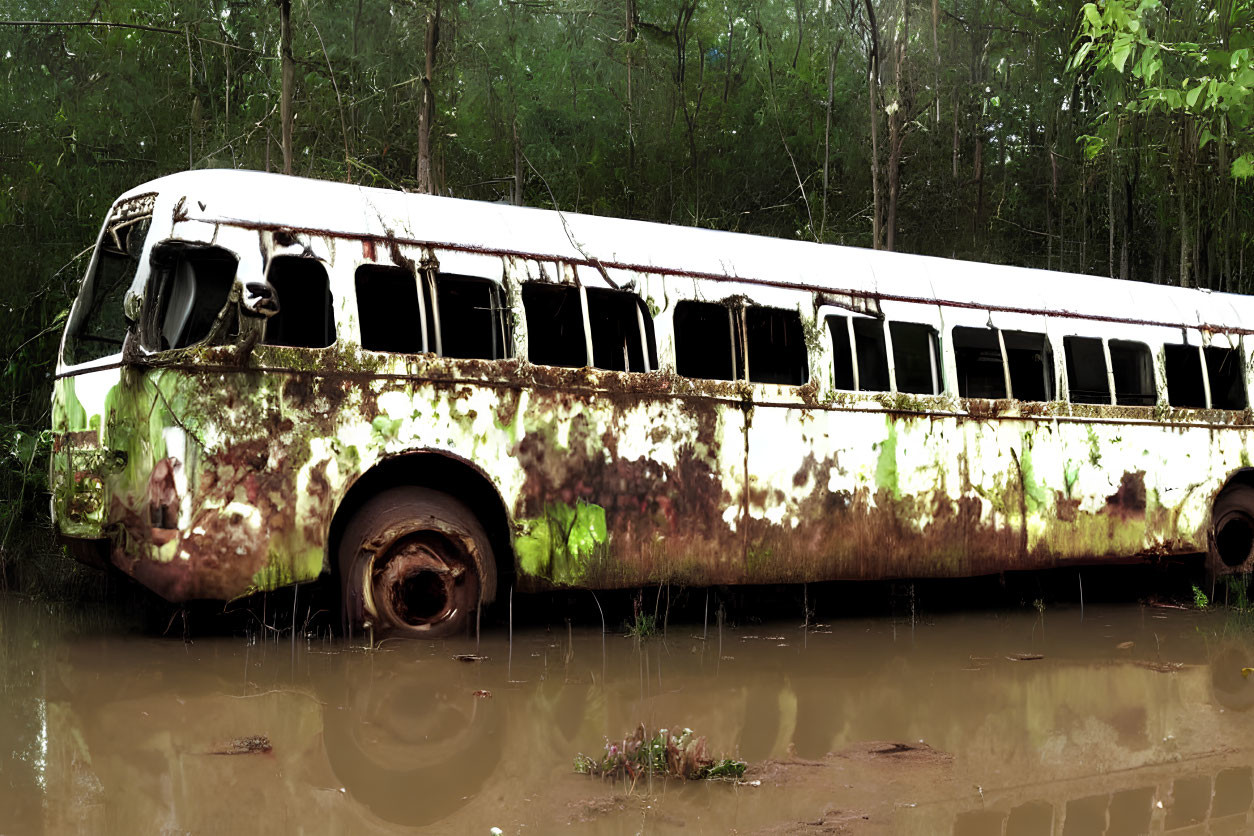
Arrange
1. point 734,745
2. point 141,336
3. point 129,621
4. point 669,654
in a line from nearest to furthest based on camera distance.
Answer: point 734,745
point 141,336
point 669,654
point 129,621

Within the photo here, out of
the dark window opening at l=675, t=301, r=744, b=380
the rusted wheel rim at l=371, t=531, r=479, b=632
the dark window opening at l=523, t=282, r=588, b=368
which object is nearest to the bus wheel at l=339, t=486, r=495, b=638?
the rusted wheel rim at l=371, t=531, r=479, b=632

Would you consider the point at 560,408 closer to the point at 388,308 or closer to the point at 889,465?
the point at 388,308

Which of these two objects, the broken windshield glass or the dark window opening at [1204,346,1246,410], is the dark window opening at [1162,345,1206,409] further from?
the broken windshield glass

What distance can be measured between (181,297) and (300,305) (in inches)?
28.0

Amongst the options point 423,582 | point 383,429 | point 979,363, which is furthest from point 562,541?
point 979,363

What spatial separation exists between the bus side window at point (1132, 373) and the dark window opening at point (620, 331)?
481 cm

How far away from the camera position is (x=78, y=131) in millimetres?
13992

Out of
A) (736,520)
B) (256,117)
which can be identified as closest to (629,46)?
(256,117)

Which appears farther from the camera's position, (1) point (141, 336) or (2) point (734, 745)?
(1) point (141, 336)

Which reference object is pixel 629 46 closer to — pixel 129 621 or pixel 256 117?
pixel 256 117

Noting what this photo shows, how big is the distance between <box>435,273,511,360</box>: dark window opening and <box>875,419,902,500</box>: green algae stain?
3.23m

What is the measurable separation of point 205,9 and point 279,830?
41.7 feet

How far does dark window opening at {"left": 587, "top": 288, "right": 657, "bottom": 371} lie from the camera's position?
863 cm

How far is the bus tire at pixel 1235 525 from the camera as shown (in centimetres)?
1177
